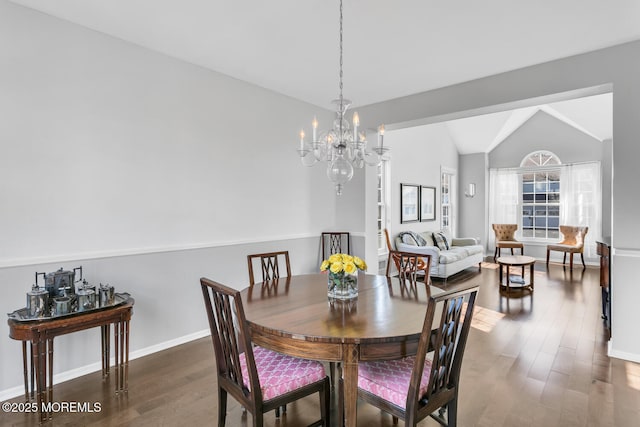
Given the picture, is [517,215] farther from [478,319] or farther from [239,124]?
[239,124]

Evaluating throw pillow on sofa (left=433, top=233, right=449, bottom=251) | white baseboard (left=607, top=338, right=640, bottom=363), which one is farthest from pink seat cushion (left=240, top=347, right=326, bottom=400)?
throw pillow on sofa (left=433, top=233, right=449, bottom=251)

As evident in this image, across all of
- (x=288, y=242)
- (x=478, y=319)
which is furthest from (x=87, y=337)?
(x=478, y=319)

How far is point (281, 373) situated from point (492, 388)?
1.68 metres

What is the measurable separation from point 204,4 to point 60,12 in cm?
110

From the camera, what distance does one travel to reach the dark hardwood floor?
2.13m

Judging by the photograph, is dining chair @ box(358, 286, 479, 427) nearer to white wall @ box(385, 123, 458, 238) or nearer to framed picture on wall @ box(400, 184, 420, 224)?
white wall @ box(385, 123, 458, 238)

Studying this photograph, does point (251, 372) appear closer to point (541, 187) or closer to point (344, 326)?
point (344, 326)

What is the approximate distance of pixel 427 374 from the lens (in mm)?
1720

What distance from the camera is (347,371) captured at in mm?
1561

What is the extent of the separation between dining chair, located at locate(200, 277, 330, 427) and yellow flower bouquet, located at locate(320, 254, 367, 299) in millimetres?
435

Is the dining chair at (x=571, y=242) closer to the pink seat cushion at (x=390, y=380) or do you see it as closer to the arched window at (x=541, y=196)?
the arched window at (x=541, y=196)

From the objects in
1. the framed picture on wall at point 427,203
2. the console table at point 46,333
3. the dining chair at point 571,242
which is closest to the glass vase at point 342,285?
the console table at point 46,333

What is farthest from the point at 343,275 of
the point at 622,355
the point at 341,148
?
the point at 622,355

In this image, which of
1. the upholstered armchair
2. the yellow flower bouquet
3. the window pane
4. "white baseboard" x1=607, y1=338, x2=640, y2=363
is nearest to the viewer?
the yellow flower bouquet
